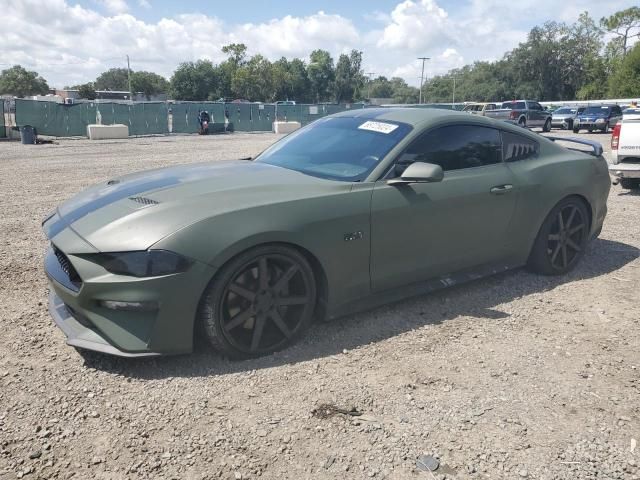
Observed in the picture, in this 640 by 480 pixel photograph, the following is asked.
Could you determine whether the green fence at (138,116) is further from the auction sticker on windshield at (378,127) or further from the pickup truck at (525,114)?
the auction sticker on windshield at (378,127)

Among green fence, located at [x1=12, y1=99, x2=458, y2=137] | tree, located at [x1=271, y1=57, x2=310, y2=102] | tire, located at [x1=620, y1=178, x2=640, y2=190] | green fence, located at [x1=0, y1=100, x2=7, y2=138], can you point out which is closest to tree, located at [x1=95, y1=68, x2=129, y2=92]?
tree, located at [x1=271, y1=57, x2=310, y2=102]

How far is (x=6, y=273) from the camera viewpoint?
466cm

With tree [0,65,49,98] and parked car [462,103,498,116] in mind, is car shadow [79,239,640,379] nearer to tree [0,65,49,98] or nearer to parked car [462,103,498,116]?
parked car [462,103,498,116]

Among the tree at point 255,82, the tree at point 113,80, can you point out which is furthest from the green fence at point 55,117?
the tree at point 113,80

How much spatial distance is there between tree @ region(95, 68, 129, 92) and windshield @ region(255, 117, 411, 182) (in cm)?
14046

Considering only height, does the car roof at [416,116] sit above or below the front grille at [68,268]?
above

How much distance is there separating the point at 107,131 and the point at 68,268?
25171 millimetres

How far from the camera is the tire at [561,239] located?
4.61 metres

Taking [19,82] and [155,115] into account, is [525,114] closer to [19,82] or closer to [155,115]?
[155,115]

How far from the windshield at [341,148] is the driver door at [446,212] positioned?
18 centimetres

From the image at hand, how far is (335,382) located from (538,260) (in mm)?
2567

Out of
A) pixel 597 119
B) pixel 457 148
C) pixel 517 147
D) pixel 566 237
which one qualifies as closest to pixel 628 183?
pixel 566 237

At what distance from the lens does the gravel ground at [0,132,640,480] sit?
2.34 m

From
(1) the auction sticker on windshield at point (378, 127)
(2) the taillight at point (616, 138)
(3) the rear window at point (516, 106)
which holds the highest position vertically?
(3) the rear window at point (516, 106)
